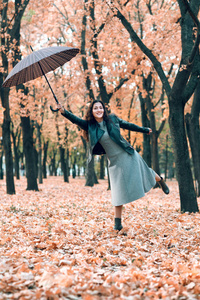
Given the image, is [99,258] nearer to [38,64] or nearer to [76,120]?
[76,120]

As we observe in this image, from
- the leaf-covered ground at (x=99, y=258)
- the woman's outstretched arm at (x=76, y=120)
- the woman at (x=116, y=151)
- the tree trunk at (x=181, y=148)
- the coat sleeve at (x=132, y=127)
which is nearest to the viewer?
the leaf-covered ground at (x=99, y=258)

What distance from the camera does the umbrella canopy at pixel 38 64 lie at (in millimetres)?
5243

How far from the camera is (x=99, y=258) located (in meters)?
3.86

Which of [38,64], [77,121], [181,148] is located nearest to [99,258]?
[77,121]

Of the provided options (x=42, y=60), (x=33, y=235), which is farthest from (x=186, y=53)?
(x=33, y=235)

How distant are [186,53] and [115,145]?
3.51 m

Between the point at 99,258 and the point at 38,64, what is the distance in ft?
11.7

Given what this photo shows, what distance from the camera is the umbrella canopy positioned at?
17.2ft

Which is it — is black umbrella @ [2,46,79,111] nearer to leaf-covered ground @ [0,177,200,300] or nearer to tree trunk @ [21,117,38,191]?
leaf-covered ground @ [0,177,200,300]

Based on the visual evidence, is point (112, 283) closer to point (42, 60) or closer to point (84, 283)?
point (84, 283)

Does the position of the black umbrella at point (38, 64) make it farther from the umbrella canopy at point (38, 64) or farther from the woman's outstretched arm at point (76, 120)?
the woman's outstretched arm at point (76, 120)

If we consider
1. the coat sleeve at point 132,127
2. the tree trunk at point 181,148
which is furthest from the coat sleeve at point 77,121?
the tree trunk at point 181,148

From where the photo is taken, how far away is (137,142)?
2606cm

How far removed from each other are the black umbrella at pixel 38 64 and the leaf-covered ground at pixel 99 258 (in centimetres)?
274
